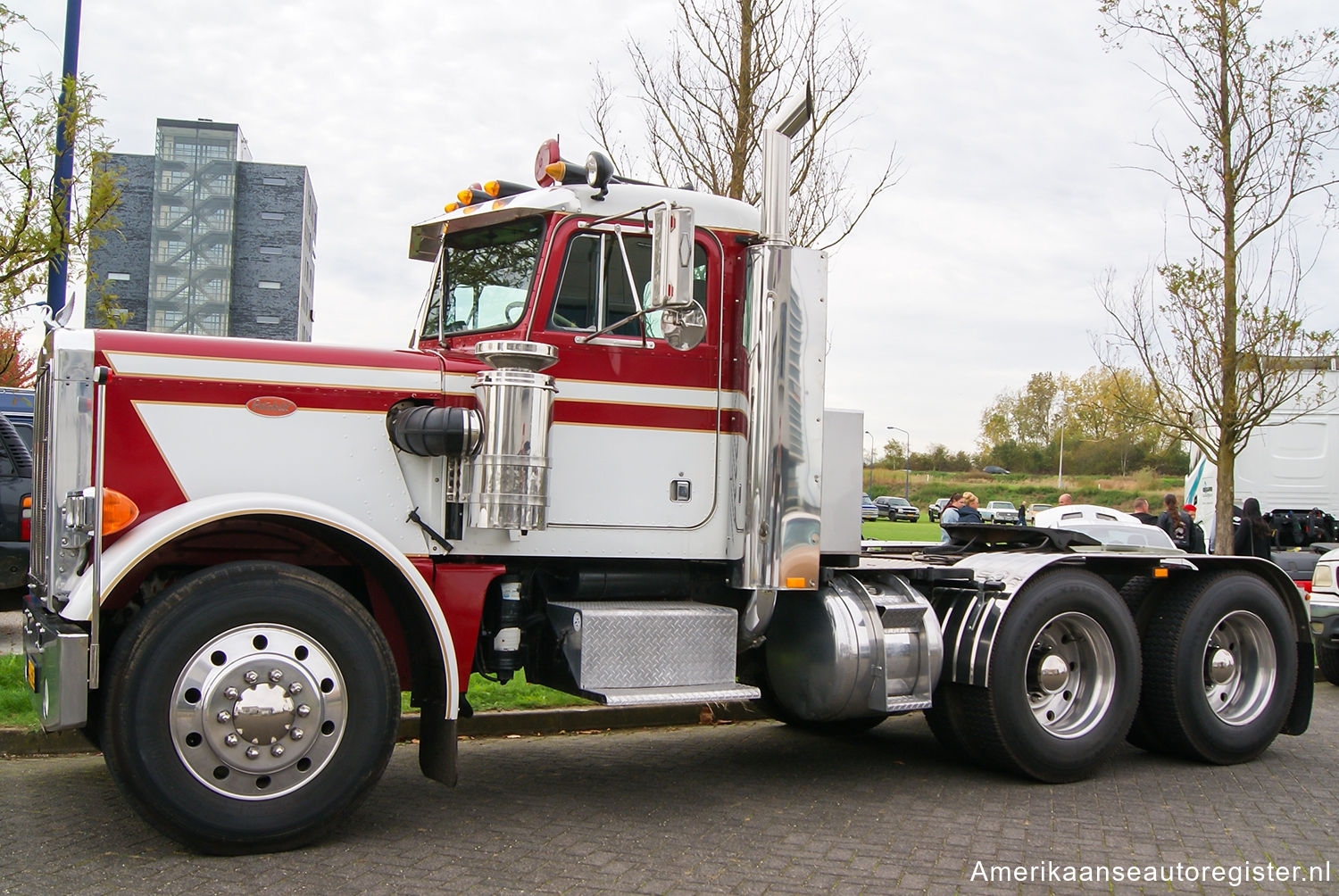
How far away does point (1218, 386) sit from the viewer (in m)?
13.6

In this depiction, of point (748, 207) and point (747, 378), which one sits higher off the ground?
point (748, 207)

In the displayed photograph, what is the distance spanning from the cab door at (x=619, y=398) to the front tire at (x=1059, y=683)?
1.92 m

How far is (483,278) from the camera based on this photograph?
621 centimetres

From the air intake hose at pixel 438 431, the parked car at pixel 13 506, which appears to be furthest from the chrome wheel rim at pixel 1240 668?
the parked car at pixel 13 506

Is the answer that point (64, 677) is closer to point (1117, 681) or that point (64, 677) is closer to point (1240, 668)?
point (1117, 681)

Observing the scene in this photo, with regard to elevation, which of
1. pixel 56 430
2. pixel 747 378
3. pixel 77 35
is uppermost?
pixel 77 35

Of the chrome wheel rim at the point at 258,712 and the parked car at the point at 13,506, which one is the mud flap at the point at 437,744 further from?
the parked car at the point at 13,506

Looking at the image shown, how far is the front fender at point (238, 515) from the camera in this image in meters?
4.66

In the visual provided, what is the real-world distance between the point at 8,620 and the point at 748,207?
970 cm

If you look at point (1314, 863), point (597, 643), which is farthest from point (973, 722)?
point (597, 643)

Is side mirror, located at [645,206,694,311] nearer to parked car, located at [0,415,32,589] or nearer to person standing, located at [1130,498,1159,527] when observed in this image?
parked car, located at [0,415,32,589]

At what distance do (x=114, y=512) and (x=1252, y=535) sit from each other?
13971 mm

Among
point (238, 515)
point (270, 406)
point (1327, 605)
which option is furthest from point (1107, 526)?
point (238, 515)

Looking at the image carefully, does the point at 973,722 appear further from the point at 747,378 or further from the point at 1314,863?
the point at 747,378
